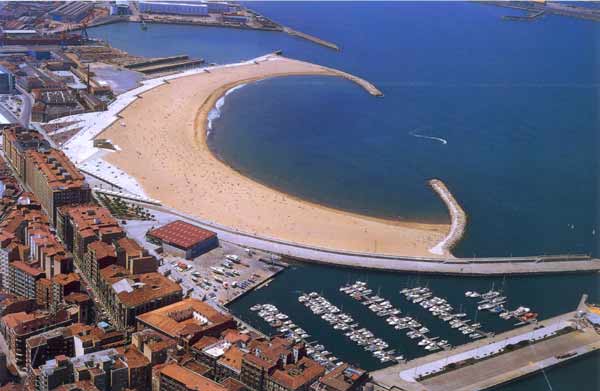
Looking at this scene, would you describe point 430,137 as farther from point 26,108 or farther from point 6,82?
point 6,82

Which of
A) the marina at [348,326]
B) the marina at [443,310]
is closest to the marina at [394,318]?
the marina at [443,310]

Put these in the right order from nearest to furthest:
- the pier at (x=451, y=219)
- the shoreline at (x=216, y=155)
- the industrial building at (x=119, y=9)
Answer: the pier at (x=451, y=219) → the shoreline at (x=216, y=155) → the industrial building at (x=119, y=9)

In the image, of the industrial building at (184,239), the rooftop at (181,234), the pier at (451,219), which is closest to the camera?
the industrial building at (184,239)

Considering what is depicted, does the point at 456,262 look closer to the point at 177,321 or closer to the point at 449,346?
the point at 449,346

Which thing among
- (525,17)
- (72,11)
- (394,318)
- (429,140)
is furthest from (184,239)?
(525,17)

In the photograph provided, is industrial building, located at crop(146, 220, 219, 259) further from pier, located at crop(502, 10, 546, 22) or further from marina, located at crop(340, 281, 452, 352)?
pier, located at crop(502, 10, 546, 22)

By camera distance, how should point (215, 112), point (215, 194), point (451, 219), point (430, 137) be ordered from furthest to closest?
point (215, 112) < point (430, 137) < point (215, 194) < point (451, 219)

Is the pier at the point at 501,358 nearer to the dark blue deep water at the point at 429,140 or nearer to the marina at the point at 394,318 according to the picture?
the dark blue deep water at the point at 429,140
